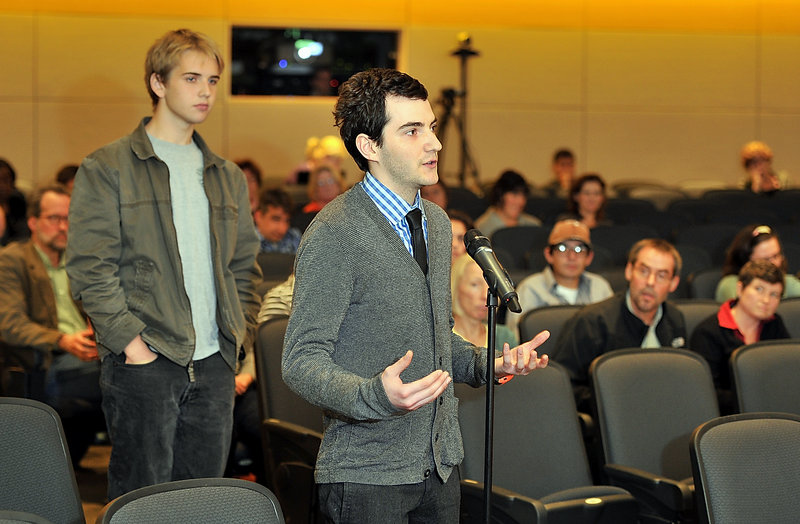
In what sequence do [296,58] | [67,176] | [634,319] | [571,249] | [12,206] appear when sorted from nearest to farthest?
[634,319], [571,249], [67,176], [12,206], [296,58]

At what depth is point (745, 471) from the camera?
2.34 m

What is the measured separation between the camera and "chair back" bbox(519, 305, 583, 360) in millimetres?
3832

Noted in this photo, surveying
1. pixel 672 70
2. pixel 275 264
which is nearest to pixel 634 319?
pixel 275 264

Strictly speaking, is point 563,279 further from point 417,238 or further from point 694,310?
point 417,238

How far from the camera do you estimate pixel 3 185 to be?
6.28 m

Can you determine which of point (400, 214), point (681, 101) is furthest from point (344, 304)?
point (681, 101)

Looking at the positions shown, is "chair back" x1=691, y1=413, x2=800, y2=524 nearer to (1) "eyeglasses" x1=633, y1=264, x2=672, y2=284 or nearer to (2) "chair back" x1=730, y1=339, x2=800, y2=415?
(2) "chair back" x1=730, y1=339, x2=800, y2=415

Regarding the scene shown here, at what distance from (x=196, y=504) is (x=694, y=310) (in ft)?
9.43

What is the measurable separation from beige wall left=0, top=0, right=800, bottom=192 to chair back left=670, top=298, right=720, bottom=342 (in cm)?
568

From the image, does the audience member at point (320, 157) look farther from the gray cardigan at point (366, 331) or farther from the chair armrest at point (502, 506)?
the gray cardigan at point (366, 331)

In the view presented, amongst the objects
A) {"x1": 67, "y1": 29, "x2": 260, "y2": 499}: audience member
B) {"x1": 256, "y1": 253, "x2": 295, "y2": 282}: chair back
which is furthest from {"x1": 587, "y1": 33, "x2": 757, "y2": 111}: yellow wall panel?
{"x1": 67, "y1": 29, "x2": 260, "y2": 499}: audience member

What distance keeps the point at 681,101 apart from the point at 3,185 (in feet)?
22.6

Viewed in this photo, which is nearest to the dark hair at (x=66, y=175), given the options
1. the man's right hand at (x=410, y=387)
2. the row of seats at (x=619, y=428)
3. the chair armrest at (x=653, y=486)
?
the row of seats at (x=619, y=428)

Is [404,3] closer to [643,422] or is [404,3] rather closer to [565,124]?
[565,124]
